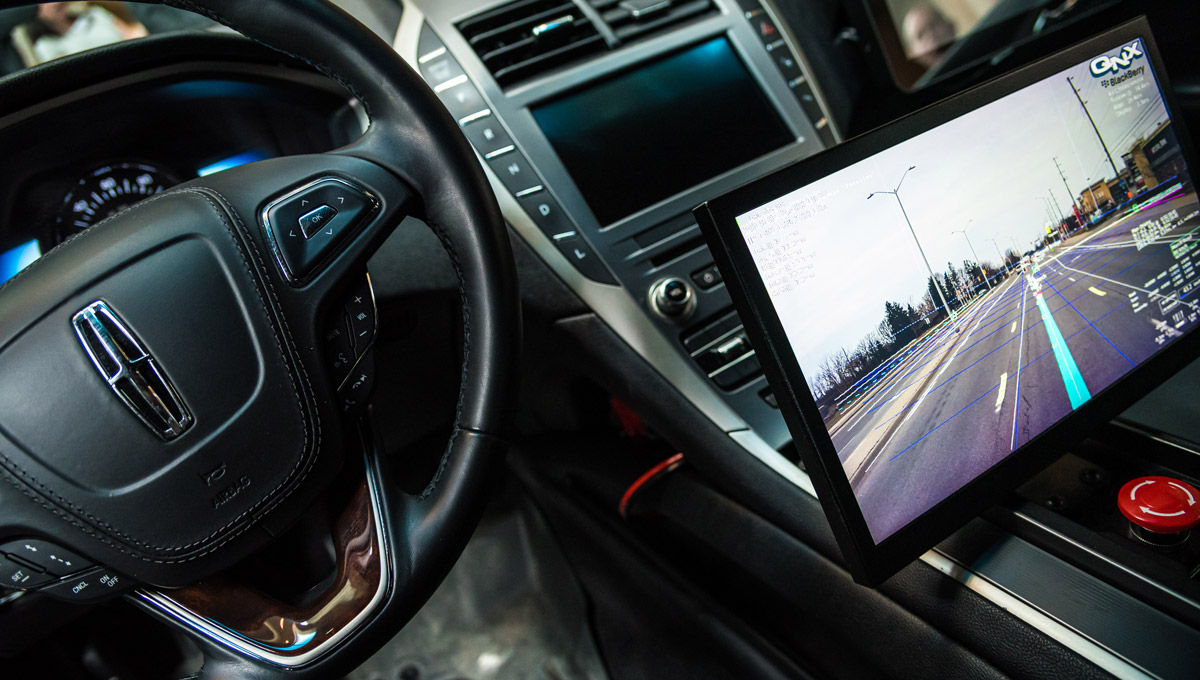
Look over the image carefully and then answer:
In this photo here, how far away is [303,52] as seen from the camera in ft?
2.27

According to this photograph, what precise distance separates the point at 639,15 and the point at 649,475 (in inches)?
25.7

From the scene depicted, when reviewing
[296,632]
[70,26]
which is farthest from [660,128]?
[70,26]

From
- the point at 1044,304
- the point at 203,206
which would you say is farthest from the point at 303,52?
the point at 1044,304

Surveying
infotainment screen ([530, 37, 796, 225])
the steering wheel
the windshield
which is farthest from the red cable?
the windshield

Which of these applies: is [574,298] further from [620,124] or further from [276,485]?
[276,485]

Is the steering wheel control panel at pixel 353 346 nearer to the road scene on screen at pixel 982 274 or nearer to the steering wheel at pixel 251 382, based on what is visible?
the steering wheel at pixel 251 382

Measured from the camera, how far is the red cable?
115cm

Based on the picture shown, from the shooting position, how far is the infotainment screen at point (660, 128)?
3.37 ft

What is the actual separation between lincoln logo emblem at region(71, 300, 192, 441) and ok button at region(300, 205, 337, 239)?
162mm

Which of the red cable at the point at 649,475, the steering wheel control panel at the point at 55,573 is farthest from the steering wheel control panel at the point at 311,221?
the red cable at the point at 649,475

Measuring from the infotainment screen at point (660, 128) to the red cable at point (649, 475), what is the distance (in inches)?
14.5

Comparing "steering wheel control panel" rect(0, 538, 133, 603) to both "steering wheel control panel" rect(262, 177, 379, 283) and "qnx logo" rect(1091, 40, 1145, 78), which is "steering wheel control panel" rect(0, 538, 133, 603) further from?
"qnx logo" rect(1091, 40, 1145, 78)

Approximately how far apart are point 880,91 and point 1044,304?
68cm
